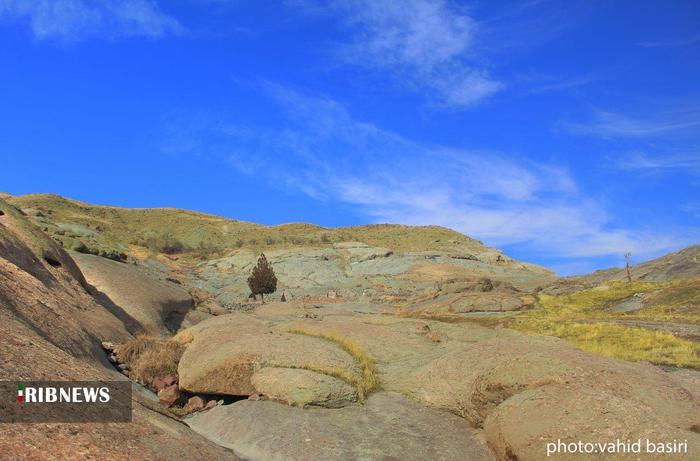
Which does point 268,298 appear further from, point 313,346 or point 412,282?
point 313,346

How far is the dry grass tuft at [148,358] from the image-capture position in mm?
14164

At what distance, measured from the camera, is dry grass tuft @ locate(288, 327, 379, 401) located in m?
12.5

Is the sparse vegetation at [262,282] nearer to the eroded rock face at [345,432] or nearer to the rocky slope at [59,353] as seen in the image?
the rocky slope at [59,353]

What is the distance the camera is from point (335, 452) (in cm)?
956

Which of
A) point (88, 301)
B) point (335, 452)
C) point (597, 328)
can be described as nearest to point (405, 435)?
point (335, 452)

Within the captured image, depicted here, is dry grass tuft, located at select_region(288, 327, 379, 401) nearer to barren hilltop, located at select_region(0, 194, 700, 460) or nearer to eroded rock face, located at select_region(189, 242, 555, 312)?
barren hilltop, located at select_region(0, 194, 700, 460)

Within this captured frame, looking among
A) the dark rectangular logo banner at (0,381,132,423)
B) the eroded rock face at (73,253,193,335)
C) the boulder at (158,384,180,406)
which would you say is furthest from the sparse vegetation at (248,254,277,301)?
the dark rectangular logo banner at (0,381,132,423)

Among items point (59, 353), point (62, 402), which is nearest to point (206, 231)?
point (59, 353)

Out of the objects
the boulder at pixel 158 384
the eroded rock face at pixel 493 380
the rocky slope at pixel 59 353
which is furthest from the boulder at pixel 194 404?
the rocky slope at pixel 59 353

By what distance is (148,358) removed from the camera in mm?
14664

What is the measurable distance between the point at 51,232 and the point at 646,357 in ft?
91.9

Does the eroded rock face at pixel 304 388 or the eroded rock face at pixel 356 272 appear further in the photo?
the eroded rock face at pixel 356 272

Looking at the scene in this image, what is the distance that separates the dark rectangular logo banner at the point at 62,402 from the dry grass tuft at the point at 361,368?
5.38m

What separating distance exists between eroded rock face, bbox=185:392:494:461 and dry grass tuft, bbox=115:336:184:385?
261 cm
